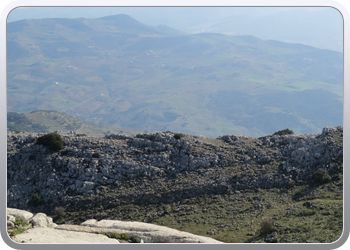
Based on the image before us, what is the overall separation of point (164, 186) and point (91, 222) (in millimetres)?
11445

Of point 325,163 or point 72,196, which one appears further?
point 72,196

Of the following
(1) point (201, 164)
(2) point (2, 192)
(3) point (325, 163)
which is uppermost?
(2) point (2, 192)

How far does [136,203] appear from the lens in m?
33.8

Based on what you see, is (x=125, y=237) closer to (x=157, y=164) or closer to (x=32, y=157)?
(x=157, y=164)

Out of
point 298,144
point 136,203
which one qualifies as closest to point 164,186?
point 136,203

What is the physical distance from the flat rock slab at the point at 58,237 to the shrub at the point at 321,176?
2220 centimetres

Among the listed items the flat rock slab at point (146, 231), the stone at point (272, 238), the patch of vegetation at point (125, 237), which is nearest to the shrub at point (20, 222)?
the flat rock slab at point (146, 231)

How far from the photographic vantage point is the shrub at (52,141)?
4022 cm

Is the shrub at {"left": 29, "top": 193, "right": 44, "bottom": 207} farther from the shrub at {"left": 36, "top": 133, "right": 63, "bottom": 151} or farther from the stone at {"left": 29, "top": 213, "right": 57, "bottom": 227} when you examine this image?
the stone at {"left": 29, "top": 213, "right": 57, "bottom": 227}

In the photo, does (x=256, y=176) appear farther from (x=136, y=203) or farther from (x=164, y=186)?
(x=136, y=203)

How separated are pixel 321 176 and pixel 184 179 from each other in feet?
48.5

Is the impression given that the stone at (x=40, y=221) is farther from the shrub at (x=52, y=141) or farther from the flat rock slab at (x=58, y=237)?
the shrub at (x=52, y=141)

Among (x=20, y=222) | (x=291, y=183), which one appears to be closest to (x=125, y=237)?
(x=20, y=222)

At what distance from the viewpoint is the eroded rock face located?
3428 centimetres
